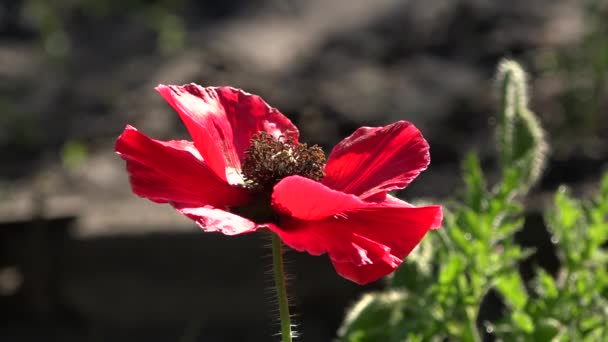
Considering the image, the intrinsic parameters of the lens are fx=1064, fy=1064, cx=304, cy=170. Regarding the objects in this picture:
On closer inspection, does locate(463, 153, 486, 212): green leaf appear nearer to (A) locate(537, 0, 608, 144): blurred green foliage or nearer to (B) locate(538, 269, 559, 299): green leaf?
(B) locate(538, 269, 559, 299): green leaf

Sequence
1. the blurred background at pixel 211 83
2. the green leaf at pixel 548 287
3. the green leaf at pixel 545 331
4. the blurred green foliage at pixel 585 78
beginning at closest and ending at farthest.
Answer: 1. the green leaf at pixel 545 331
2. the green leaf at pixel 548 287
3. the blurred background at pixel 211 83
4. the blurred green foliage at pixel 585 78

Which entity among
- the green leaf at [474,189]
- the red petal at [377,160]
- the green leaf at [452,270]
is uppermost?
the red petal at [377,160]

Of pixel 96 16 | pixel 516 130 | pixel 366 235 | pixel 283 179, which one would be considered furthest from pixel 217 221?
pixel 96 16

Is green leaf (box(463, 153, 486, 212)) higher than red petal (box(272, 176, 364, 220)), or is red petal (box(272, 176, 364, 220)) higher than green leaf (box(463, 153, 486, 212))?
red petal (box(272, 176, 364, 220))

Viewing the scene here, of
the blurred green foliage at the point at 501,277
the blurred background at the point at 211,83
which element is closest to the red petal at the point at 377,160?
the blurred green foliage at the point at 501,277

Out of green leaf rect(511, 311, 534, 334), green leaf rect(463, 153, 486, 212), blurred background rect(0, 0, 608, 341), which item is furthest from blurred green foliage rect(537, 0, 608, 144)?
green leaf rect(511, 311, 534, 334)

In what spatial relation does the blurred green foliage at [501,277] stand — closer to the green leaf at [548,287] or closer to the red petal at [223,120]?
the green leaf at [548,287]

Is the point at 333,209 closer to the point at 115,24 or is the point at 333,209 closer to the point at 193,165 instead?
the point at 193,165
